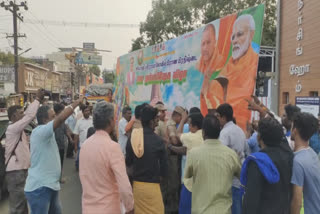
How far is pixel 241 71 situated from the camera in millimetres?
4961

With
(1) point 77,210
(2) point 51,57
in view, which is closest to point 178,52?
(1) point 77,210

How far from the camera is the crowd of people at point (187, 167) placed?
2.34 metres

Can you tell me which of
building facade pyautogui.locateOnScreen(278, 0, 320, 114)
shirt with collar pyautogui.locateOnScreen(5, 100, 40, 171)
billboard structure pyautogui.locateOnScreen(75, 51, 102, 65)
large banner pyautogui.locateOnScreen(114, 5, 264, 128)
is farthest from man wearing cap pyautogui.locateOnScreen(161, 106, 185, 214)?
billboard structure pyautogui.locateOnScreen(75, 51, 102, 65)

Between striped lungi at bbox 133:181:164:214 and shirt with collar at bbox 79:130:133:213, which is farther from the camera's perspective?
striped lungi at bbox 133:181:164:214

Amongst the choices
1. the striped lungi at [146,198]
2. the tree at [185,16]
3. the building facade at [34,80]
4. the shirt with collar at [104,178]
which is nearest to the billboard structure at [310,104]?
the striped lungi at [146,198]

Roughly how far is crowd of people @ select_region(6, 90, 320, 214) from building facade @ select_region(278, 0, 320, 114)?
1.30 m

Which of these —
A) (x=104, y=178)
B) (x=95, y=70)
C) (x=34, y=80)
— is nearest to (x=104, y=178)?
(x=104, y=178)

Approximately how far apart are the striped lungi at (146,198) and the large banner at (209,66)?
2237 millimetres

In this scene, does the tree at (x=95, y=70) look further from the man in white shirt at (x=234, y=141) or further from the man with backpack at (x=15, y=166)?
the man in white shirt at (x=234, y=141)

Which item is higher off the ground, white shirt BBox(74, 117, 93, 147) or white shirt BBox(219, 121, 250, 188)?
white shirt BBox(219, 121, 250, 188)

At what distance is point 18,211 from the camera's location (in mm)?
4098

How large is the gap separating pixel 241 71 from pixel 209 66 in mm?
1005

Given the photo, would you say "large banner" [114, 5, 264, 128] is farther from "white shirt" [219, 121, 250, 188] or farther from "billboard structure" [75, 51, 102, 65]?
"billboard structure" [75, 51, 102, 65]

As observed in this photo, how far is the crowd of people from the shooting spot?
2.34m
